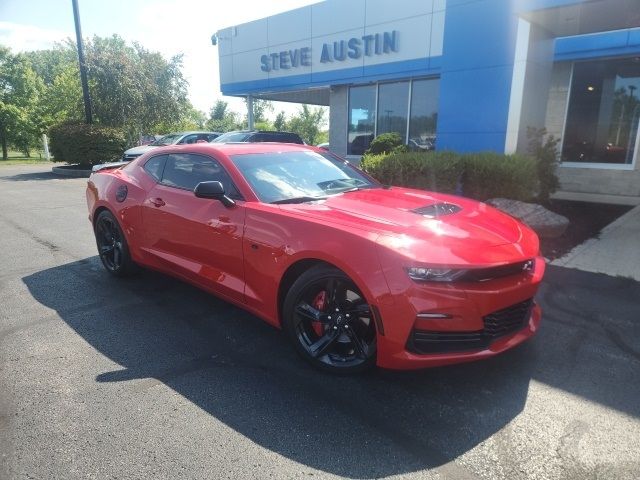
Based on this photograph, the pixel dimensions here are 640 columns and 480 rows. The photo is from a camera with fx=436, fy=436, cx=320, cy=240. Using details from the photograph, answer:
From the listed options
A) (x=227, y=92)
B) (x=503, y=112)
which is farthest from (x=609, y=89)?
(x=227, y=92)

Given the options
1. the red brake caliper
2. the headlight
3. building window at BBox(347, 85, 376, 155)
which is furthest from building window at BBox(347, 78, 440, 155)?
the headlight

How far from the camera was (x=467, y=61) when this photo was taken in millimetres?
8992

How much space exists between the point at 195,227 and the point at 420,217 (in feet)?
6.04

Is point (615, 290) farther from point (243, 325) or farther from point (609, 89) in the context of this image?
point (609, 89)

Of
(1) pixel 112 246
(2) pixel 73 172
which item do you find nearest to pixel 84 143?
(2) pixel 73 172

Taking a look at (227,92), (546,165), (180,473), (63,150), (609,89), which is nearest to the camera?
(180,473)

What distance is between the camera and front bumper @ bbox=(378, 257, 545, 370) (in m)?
2.45

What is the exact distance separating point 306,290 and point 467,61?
26.1 feet

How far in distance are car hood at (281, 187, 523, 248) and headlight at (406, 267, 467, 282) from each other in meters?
0.22

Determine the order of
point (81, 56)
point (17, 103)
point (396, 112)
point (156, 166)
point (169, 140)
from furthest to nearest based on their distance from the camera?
point (17, 103), point (81, 56), point (169, 140), point (396, 112), point (156, 166)

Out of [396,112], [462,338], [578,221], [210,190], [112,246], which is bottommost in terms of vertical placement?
[578,221]

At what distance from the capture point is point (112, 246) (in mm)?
4855

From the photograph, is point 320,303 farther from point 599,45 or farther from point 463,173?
point 599,45

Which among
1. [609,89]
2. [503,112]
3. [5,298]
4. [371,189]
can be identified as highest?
[609,89]
